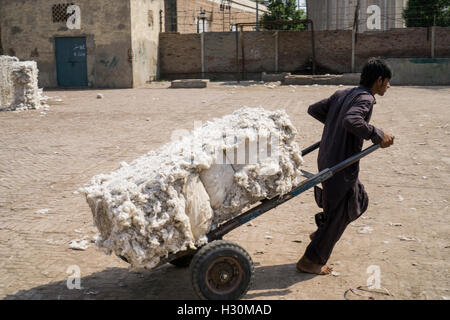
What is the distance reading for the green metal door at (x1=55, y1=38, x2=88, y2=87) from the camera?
23.4 metres

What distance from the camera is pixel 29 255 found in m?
4.54

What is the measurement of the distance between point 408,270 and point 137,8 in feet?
70.6

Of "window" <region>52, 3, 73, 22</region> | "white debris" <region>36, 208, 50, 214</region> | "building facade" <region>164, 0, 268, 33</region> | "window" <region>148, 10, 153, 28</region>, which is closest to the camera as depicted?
"white debris" <region>36, 208, 50, 214</region>

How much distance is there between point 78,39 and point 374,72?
2149 cm

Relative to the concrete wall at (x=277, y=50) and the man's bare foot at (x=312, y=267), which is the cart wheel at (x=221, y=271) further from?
the concrete wall at (x=277, y=50)

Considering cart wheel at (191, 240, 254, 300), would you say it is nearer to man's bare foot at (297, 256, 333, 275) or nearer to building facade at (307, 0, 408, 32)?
man's bare foot at (297, 256, 333, 275)

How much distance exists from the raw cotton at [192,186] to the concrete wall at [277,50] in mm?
23309

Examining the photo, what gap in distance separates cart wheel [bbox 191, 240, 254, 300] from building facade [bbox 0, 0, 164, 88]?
67.8 feet

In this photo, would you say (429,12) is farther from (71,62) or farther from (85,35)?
(71,62)

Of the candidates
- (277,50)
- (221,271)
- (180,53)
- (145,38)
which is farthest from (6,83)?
(221,271)

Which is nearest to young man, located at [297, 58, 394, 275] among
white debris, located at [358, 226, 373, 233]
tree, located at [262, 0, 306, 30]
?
white debris, located at [358, 226, 373, 233]

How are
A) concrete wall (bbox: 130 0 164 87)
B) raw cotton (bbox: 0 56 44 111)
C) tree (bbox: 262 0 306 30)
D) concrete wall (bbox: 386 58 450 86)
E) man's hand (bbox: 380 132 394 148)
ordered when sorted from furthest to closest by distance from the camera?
tree (bbox: 262 0 306 30) → concrete wall (bbox: 130 0 164 87) → concrete wall (bbox: 386 58 450 86) → raw cotton (bbox: 0 56 44 111) → man's hand (bbox: 380 132 394 148)

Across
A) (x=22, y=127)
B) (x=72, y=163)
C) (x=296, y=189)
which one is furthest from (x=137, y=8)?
(x=296, y=189)

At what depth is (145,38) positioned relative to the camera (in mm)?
24719
